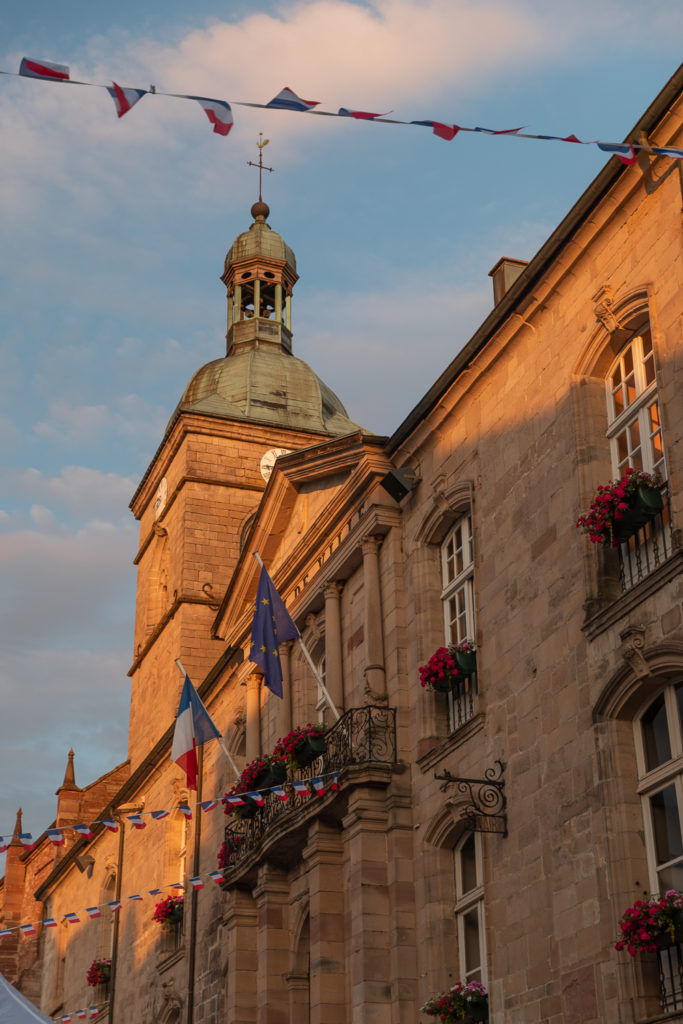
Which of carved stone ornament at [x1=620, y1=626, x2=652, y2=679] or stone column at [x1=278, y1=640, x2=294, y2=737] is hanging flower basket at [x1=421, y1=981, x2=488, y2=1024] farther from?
stone column at [x1=278, y1=640, x2=294, y2=737]

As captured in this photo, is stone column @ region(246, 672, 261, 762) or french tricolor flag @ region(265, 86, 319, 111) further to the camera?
stone column @ region(246, 672, 261, 762)

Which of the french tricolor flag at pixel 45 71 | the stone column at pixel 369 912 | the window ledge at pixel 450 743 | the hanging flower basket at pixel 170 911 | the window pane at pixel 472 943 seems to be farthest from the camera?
the hanging flower basket at pixel 170 911

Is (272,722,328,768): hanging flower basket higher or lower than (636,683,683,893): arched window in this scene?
higher

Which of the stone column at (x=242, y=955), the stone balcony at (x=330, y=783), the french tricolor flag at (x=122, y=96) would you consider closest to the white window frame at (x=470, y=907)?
the stone balcony at (x=330, y=783)

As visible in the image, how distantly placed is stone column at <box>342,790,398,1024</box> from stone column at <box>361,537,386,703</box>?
1447 mm

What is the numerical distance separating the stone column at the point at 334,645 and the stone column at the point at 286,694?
1.83 meters

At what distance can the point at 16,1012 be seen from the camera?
9.81m

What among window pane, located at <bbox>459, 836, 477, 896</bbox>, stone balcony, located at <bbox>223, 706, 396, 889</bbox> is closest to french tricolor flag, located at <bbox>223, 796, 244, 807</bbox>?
stone balcony, located at <bbox>223, 706, 396, 889</bbox>

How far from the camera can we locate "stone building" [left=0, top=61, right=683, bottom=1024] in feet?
41.3

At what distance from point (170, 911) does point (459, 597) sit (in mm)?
13558

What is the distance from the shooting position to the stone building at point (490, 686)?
12.6 m

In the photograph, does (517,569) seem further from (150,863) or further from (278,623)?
(150,863)

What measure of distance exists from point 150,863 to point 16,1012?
21517 millimetres

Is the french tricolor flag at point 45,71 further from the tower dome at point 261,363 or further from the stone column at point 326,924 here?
the tower dome at point 261,363
